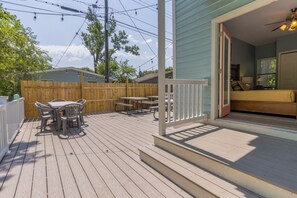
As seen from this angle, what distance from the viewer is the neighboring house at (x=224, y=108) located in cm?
180

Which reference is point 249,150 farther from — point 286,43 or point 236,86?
point 286,43

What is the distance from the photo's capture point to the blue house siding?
3.73 metres

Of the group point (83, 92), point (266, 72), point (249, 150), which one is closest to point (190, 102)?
point (249, 150)

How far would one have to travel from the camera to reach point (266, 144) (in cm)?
250

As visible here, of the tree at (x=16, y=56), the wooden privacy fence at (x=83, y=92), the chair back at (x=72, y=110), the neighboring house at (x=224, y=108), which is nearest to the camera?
the neighboring house at (x=224, y=108)

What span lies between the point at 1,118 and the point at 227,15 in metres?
4.58

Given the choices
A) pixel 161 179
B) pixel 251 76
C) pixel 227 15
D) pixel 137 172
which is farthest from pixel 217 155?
pixel 251 76

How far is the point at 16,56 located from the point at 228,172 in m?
8.73

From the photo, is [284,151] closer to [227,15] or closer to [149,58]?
[227,15]

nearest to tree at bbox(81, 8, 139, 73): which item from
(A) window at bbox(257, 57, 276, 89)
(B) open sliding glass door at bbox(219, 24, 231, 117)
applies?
(A) window at bbox(257, 57, 276, 89)

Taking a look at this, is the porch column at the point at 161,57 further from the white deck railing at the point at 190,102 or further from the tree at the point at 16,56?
the tree at the point at 16,56

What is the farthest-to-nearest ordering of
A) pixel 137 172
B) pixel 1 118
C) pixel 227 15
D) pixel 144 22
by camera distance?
1. pixel 144 22
2. pixel 227 15
3. pixel 1 118
4. pixel 137 172

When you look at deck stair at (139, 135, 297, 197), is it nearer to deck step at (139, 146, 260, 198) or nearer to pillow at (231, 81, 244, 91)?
deck step at (139, 146, 260, 198)

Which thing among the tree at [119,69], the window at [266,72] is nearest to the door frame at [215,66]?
the window at [266,72]
